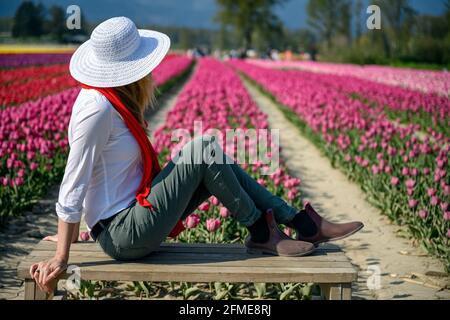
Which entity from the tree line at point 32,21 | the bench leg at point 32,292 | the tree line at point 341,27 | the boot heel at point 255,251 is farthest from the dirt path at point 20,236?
the tree line at point 32,21

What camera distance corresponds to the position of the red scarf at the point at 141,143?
257cm

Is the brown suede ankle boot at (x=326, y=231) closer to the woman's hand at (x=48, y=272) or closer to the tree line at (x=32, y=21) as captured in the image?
the woman's hand at (x=48, y=272)

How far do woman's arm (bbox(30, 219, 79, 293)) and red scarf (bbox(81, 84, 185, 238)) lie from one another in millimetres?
348

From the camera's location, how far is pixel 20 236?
4465 millimetres

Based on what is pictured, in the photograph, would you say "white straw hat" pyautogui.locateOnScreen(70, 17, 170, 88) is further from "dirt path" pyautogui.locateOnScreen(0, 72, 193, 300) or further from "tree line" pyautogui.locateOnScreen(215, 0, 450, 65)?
"tree line" pyautogui.locateOnScreen(215, 0, 450, 65)

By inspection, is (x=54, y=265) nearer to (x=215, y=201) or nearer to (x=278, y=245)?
(x=278, y=245)

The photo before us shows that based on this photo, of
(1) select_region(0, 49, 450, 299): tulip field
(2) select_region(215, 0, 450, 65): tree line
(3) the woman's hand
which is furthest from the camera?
(2) select_region(215, 0, 450, 65): tree line

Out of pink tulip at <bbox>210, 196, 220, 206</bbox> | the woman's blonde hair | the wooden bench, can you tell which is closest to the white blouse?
the woman's blonde hair

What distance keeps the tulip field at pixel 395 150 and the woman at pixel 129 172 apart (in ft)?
5.84

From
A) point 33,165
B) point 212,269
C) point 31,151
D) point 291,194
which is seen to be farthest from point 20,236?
point 212,269

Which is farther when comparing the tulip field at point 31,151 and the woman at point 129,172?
the tulip field at point 31,151

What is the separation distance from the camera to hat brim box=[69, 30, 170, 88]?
2.58 m

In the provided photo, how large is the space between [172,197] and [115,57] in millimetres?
664

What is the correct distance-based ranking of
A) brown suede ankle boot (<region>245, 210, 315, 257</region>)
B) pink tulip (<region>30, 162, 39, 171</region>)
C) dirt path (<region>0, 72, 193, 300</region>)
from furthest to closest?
pink tulip (<region>30, 162, 39, 171</region>), dirt path (<region>0, 72, 193, 300</region>), brown suede ankle boot (<region>245, 210, 315, 257</region>)
